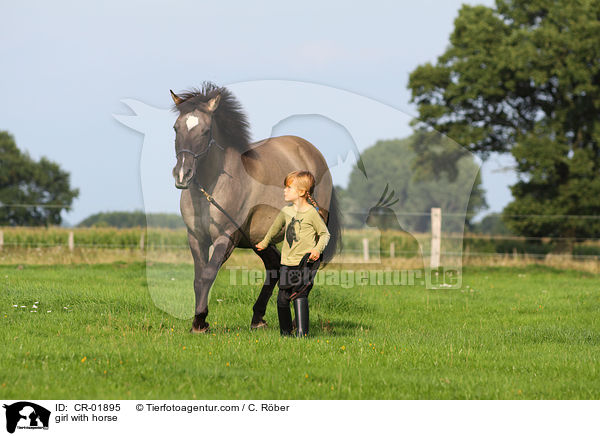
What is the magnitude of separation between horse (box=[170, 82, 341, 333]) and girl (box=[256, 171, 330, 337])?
0.36 m

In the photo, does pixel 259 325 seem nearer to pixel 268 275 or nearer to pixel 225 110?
pixel 268 275

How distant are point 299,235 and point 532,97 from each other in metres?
23.2

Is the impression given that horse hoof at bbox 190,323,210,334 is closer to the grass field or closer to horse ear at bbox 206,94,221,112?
the grass field

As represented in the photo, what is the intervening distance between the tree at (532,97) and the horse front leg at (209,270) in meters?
20.6

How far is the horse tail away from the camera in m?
8.32

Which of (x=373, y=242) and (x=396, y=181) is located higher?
(x=396, y=181)

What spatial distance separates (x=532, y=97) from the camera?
2723 centimetres

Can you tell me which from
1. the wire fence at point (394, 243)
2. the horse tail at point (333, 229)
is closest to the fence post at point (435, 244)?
the wire fence at point (394, 243)

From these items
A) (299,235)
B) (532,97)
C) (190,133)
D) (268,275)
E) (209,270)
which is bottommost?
(268,275)

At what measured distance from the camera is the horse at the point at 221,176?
684cm

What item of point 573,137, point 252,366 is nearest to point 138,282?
point 252,366

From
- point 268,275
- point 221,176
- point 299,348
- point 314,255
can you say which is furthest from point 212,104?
point 299,348

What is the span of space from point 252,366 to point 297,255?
62.6 inches
